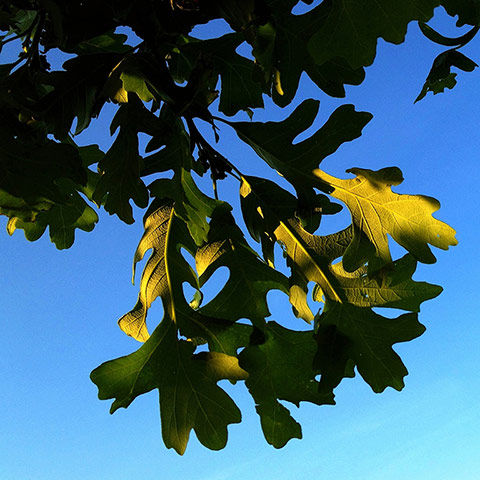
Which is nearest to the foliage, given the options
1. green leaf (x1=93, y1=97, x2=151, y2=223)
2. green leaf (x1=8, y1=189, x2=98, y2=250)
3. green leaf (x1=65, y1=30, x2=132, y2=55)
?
green leaf (x1=93, y1=97, x2=151, y2=223)

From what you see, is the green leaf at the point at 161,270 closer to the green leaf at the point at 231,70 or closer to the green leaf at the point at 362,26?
the green leaf at the point at 231,70

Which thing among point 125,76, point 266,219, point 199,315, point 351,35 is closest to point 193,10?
point 125,76

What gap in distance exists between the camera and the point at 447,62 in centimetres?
199

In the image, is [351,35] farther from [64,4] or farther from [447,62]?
[447,62]

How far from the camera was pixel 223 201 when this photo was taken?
1795 mm

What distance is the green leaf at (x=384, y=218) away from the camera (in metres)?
1.64

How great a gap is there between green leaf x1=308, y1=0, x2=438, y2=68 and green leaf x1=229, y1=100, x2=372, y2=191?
→ 40 cm

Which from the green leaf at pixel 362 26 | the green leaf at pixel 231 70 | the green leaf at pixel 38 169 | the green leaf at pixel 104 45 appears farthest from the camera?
the green leaf at pixel 104 45

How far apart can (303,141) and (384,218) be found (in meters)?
0.29

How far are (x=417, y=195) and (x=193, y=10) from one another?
72 centimetres

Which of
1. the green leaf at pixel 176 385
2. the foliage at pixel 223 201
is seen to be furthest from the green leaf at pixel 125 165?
the green leaf at pixel 176 385

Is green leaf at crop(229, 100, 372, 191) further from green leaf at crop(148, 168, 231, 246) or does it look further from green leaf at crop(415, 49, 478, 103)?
green leaf at crop(415, 49, 478, 103)

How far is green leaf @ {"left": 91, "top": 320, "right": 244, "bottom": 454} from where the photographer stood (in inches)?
70.2

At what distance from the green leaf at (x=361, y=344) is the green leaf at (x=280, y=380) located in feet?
0.46
